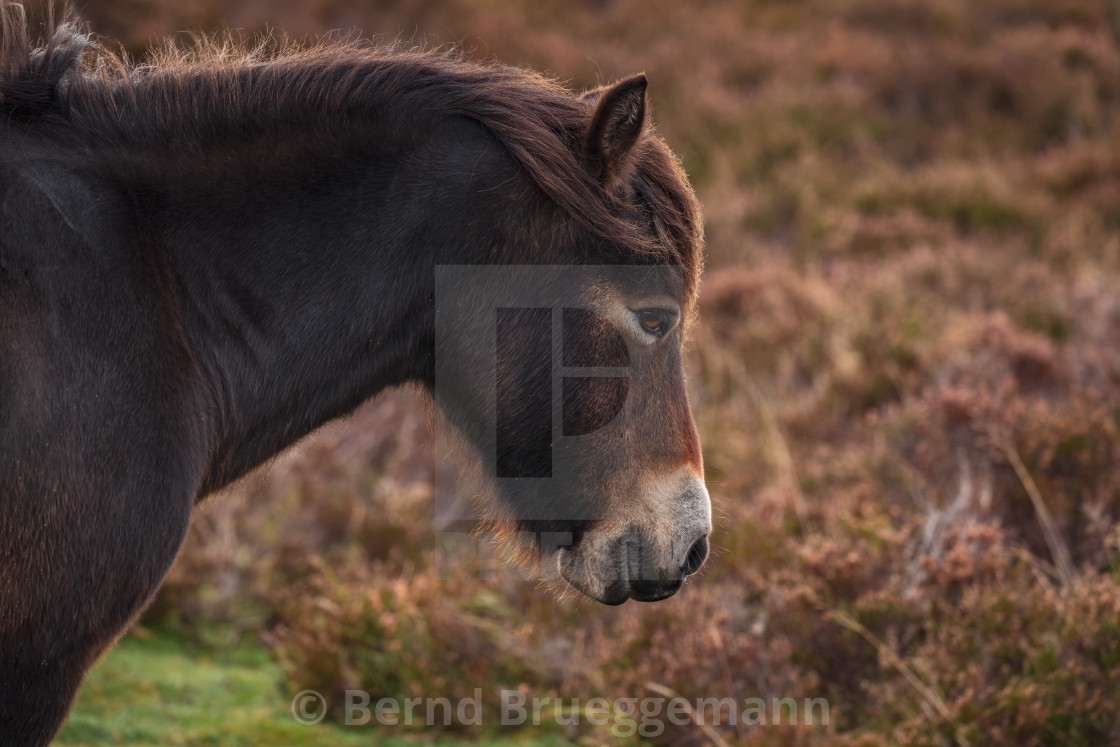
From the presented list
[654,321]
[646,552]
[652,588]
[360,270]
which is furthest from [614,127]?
[652,588]

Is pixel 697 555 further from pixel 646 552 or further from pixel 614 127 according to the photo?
pixel 614 127

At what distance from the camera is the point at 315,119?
7.47ft

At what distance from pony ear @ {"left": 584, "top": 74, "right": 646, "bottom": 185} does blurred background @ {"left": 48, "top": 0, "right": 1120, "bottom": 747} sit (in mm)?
709

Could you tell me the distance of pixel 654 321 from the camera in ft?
7.79

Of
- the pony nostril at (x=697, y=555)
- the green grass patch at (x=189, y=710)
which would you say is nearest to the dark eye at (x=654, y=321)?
the pony nostril at (x=697, y=555)

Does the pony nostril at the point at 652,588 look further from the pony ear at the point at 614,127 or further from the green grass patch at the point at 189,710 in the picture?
the green grass patch at the point at 189,710

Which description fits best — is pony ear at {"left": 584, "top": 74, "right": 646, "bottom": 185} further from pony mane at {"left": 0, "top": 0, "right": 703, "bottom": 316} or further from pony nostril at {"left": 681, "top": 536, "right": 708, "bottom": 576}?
pony nostril at {"left": 681, "top": 536, "right": 708, "bottom": 576}

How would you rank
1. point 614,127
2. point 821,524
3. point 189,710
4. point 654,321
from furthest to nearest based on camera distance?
1. point 821,524
2. point 189,710
3. point 654,321
4. point 614,127

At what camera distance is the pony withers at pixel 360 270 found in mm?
1967

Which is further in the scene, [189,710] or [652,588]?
[189,710]

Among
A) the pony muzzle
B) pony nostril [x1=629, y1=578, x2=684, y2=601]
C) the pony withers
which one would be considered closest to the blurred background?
the pony withers

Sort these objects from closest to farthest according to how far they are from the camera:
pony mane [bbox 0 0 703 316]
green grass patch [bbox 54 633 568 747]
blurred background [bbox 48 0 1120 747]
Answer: pony mane [bbox 0 0 703 316], blurred background [bbox 48 0 1120 747], green grass patch [bbox 54 633 568 747]

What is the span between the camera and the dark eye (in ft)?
7.75

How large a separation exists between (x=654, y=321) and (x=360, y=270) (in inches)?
30.2
